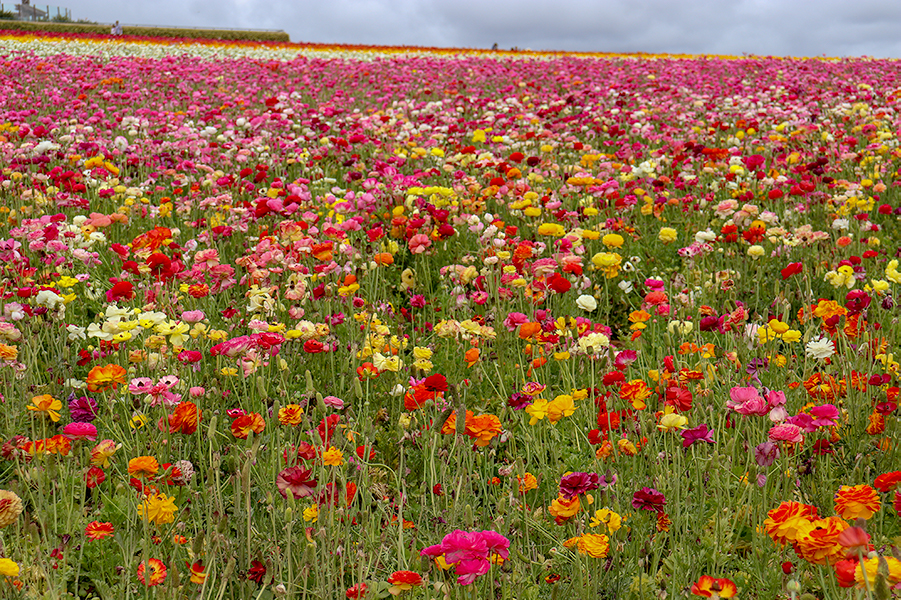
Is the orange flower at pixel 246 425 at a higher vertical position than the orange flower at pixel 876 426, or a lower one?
lower

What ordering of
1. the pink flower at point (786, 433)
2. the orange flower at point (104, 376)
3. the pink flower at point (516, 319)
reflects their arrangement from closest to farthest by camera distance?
the pink flower at point (786, 433) → the orange flower at point (104, 376) → the pink flower at point (516, 319)

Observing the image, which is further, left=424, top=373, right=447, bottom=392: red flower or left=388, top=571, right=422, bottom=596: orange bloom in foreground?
left=424, top=373, right=447, bottom=392: red flower

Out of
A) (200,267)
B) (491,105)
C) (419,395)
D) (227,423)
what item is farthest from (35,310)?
(491,105)

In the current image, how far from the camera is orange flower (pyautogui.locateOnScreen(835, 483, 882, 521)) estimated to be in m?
1.40

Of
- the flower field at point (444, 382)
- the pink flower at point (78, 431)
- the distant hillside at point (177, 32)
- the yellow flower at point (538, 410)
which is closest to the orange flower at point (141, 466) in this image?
the flower field at point (444, 382)

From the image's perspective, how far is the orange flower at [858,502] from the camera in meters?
1.40

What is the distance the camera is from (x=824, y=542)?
4.16ft

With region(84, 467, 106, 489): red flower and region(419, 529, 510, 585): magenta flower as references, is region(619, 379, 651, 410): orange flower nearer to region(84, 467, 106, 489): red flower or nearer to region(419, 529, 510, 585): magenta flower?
region(419, 529, 510, 585): magenta flower

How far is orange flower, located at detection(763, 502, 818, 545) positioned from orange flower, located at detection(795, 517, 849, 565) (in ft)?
0.06

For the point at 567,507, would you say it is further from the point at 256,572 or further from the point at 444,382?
the point at 256,572

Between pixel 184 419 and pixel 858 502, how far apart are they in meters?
1.67

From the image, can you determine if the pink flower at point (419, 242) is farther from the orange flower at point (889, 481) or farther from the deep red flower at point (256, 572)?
the orange flower at point (889, 481)

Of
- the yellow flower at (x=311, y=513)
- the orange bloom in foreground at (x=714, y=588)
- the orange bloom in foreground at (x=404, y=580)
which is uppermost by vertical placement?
the orange bloom in foreground at (x=714, y=588)

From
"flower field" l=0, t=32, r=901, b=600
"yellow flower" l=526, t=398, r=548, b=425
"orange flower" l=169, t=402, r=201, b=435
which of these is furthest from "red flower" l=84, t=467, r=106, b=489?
"yellow flower" l=526, t=398, r=548, b=425
